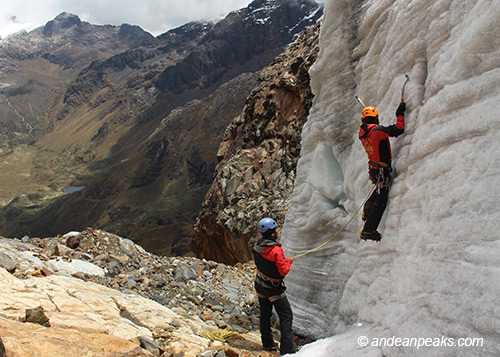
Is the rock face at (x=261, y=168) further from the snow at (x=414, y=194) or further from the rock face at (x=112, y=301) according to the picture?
the snow at (x=414, y=194)

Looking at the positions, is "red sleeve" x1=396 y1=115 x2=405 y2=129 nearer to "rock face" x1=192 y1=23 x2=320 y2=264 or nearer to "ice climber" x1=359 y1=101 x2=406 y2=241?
"ice climber" x1=359 y1=101 x2=406 y2=241

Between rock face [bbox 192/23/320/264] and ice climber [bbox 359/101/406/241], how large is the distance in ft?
48.1

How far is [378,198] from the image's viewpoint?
625cm

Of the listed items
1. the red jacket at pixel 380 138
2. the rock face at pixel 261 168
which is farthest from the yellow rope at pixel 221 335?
the rock face at pixel 261 168

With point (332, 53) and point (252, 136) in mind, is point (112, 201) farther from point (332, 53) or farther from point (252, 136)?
point (332, 53)

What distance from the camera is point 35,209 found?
166 meters

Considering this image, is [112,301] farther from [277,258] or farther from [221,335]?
[277,258]

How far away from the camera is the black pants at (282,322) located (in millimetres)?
6531

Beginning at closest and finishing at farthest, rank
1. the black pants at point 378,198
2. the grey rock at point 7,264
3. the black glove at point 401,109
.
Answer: the black glove at point 401,109, the black pants at point 378,198, the grey rock at point 7,264

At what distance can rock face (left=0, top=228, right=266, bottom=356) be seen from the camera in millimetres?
5234

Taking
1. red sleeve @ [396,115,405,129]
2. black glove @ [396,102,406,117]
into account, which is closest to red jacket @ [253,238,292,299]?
red sleeve @ [396,115,405,129]

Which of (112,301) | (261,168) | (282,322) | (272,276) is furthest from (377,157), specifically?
(261,168)

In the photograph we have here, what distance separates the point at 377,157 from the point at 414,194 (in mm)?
964

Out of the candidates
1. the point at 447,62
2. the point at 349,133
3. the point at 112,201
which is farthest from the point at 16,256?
the point at 112,201
